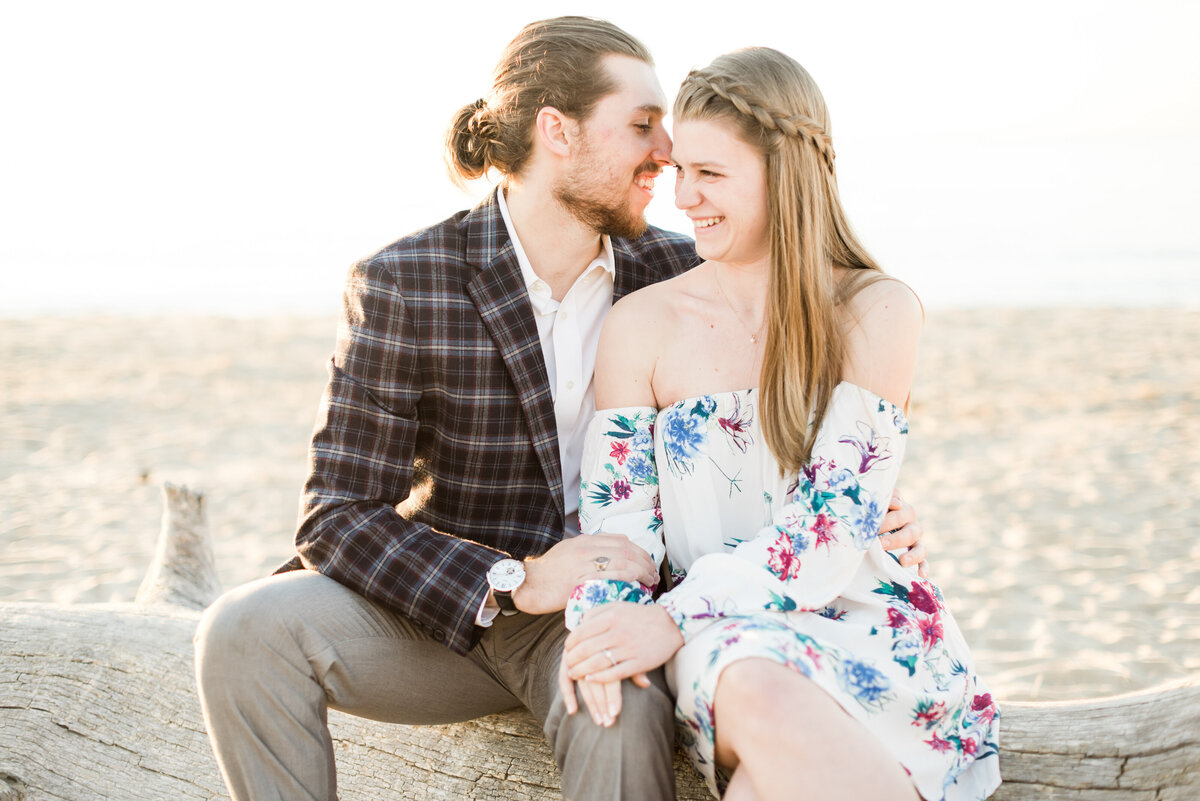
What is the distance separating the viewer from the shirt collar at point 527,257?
2.70 m

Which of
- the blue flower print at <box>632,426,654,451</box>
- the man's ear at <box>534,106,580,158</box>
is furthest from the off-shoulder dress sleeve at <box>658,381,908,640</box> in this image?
the man's ear at <box>534,106,580,158</box>

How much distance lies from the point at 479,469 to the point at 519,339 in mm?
357

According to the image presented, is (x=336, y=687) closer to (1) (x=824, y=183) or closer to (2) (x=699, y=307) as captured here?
(2) (x=699, y=307)

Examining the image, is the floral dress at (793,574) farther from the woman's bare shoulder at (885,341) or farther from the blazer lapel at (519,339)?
the blazer lapel at (519,339)

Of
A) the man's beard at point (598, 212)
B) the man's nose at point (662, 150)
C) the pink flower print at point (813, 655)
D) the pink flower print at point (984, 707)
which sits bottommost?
the pink flower print at point (984, 707)

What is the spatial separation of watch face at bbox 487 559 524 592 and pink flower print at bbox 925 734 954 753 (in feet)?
3.07

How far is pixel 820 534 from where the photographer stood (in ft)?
6.67

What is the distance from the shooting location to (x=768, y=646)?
1.78 metres

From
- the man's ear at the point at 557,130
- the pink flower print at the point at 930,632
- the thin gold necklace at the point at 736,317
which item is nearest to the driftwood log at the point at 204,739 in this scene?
the pink flower print at the point at 930,632

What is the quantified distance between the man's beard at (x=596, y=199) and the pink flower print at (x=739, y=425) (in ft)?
2.64

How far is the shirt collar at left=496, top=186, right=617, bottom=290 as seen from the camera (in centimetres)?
270

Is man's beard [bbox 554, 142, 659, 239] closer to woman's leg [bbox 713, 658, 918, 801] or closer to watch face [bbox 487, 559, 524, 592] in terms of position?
watch face [bbox 487, 559, 524, 592]

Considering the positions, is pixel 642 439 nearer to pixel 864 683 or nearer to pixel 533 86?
pixel 864 683

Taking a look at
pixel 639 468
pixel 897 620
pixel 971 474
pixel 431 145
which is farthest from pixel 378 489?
pixel 431 145
